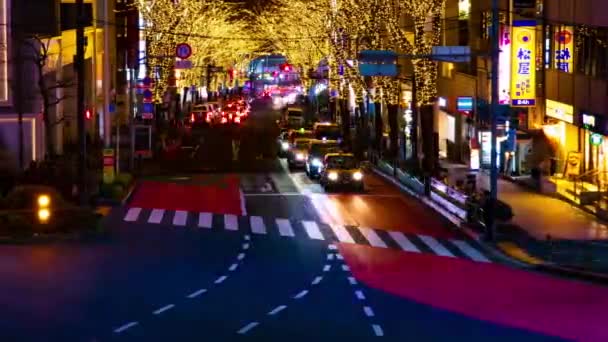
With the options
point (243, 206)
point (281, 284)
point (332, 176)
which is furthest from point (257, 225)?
point (281, 284)

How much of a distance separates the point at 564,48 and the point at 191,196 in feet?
53.7

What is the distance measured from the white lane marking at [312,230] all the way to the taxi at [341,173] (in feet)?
33.5

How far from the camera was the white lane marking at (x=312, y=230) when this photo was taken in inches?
1330

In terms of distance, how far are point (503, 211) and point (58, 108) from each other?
34471 mm

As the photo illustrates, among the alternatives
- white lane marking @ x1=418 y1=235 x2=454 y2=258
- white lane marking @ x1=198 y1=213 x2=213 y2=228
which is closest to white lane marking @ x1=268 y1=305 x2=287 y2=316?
white lane marking @ x1=418 y1=235 x2=454 y2=258

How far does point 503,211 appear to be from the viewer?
33688 mm

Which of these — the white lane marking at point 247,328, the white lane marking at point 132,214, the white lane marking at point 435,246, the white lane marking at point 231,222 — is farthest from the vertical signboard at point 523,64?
the white lane marking at point 247,328

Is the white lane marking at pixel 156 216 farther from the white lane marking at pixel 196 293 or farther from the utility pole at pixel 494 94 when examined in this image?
the white lane marking at pixel 196 293

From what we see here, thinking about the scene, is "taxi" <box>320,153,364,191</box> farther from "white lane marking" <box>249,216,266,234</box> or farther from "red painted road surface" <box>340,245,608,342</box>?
"red painted road surface" <box>340,245,608,342</box>

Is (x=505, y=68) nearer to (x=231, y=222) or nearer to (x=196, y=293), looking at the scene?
(x=231, y=222)

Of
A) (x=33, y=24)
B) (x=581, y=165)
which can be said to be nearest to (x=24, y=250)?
(x=33, y=24)

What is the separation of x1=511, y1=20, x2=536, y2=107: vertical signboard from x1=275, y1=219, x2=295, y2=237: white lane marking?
45.2 feet

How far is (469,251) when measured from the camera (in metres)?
30.7

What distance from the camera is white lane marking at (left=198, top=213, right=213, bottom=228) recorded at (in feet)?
118
